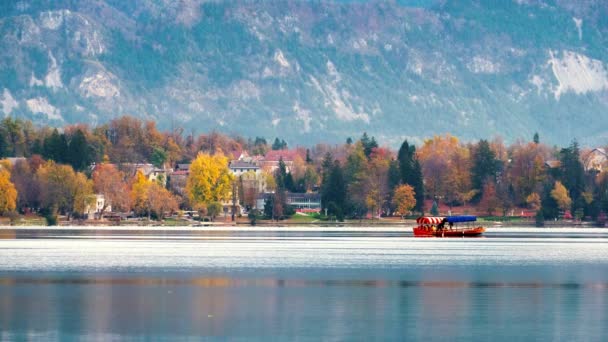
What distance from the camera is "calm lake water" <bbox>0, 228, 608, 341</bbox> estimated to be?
4619cm

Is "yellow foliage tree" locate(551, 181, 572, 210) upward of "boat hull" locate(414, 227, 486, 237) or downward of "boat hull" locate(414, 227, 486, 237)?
upward

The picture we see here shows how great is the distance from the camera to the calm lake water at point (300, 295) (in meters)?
46.2

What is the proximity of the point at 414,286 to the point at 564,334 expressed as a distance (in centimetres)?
1863

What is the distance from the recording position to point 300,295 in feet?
192

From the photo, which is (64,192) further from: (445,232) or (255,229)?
(445,232)

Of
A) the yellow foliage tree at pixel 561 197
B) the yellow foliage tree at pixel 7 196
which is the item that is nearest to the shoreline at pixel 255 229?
the yellow foliage tree at pixel 561 197

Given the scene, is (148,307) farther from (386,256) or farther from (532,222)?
(532,222)

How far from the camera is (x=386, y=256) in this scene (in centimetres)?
9106

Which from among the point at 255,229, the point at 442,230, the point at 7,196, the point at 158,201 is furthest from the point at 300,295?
the point at 158,201

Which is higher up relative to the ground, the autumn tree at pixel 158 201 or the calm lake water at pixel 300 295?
the autumn tree at pixel 158 201

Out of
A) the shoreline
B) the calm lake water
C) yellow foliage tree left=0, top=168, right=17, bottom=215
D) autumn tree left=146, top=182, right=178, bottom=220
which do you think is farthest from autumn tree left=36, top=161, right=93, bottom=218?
the calm lake water

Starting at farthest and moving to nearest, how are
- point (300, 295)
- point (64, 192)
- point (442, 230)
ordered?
point (64, 192) → point (442, 230) → point (300, 295)

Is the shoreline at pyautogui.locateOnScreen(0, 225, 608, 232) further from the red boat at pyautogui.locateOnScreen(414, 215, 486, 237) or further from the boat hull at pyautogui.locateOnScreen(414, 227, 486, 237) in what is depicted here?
the boat hull at pyautogui.locateOnScreen(414, 227, 486, 237)

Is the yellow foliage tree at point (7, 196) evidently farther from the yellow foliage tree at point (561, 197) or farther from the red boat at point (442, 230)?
the yellow foliage tree at point (561, 197)
